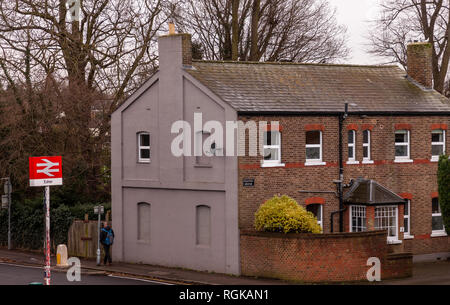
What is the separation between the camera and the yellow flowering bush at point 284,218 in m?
28.6

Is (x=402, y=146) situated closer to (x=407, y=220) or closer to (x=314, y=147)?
(x=407, y=220)

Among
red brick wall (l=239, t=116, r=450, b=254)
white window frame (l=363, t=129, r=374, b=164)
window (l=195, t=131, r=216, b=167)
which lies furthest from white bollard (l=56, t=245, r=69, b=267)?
white window frame (l=363, t=129, r=374, b=164)

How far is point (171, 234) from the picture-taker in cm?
3259

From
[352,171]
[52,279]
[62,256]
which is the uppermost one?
[352,171]

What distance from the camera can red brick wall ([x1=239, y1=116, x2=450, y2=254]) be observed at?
3044cm

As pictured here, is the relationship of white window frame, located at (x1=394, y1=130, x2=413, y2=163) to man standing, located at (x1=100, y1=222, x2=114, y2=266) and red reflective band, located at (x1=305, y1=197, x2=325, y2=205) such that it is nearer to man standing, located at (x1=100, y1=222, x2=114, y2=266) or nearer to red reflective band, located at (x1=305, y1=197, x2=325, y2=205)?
red reflective band, located at (x1=305, y1=197, x2=325, y2=205)

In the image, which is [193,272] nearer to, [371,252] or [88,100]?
[371,252]

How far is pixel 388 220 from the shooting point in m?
32.5

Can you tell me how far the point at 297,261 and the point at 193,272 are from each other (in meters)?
4.87

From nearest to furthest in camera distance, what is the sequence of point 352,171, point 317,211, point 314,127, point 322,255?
point 322,255 < point 314,127 < point 317,211 < point 352,171

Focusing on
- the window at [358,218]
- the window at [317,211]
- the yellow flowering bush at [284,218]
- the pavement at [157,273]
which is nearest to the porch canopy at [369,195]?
the window at [358,218]

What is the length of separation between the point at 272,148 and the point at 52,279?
9.90 metres

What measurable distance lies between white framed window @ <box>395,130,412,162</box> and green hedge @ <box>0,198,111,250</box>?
47.1ft

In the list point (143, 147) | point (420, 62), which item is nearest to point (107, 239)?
point (143, 147)
